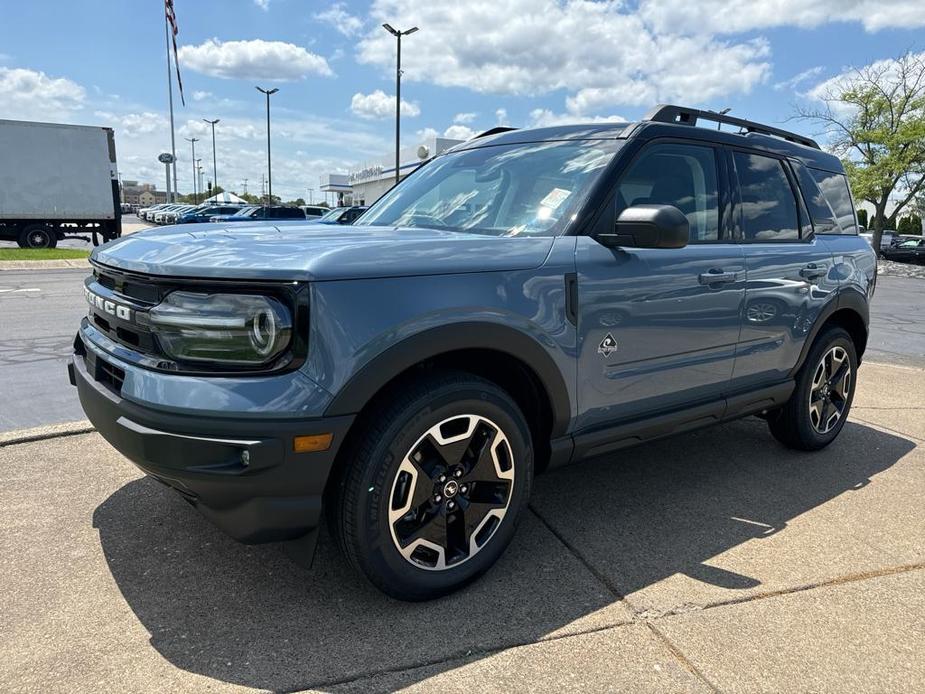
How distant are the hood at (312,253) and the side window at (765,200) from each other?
157cm

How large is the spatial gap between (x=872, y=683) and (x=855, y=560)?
3.07 ft

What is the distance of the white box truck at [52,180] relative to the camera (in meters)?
21.4

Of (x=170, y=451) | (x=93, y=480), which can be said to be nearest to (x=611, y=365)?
(x=170, y=451)

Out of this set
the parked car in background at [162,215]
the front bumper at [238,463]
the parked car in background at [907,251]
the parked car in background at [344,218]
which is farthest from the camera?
the parked car in background at [162,215]

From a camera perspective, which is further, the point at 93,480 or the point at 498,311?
the point at 93,480

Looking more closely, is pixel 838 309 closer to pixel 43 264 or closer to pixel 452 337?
pixel 452 337

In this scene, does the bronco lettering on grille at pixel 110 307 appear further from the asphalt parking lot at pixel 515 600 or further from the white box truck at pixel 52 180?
the white box truck at pixel 52 180

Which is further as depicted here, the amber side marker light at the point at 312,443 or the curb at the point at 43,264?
the curb at the point at 43,264

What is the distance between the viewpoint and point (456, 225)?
325 centimetres

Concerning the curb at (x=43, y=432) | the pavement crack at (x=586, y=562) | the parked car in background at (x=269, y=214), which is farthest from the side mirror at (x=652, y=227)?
the parked car in background at (x=269, y=214)

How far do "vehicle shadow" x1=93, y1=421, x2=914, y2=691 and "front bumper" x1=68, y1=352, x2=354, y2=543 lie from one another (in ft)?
1.28

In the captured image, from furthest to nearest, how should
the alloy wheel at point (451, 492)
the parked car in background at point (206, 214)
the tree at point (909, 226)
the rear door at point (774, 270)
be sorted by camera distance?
the tree at point (909, 226) < the parked car in background at point (206, 214) < the rear door at point (774, 270) < the alloy wheel at point (451, 492)

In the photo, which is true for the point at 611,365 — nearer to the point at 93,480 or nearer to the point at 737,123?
the point at 737,123

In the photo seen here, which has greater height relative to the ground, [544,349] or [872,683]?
[544,349]
